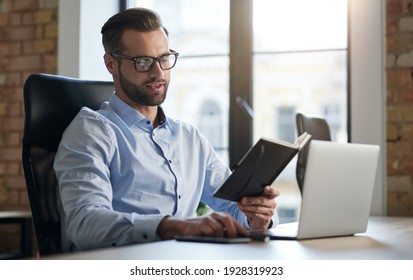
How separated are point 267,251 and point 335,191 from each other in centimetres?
27

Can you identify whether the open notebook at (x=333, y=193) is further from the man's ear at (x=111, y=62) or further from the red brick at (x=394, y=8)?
the red brick at (x=394, y=8)

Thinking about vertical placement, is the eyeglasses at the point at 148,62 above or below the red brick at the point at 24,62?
below

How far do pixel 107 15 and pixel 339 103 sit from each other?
51.1 inches

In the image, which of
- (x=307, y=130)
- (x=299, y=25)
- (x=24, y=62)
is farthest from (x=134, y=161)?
(x=24, y=62)

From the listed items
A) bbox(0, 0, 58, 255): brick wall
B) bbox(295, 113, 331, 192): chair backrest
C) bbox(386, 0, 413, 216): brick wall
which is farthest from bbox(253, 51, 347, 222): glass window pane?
bbox(0, 0, 58, 255): brick wall

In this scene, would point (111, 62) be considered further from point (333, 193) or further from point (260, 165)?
point (333, 193)

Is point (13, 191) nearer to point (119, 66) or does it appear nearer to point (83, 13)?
point (83, 13)

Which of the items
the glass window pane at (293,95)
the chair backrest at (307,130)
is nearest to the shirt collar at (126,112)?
the chair backrest at (307,130)

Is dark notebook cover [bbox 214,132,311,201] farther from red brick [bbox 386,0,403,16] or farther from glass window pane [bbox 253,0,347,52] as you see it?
glass window pane [bbox 253,0,347,52]

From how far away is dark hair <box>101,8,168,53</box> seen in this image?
185 centimetres

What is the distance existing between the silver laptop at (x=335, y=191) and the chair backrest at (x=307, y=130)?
1295mm

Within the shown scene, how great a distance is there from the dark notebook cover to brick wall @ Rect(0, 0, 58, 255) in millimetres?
2321

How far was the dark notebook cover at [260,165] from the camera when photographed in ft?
4.26

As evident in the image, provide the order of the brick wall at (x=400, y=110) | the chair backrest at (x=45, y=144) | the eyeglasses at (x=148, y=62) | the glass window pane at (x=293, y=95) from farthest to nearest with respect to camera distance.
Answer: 1. the glass window pane at (x=293, y=95)
2. the brick wall at (x=400, y=110)
3. the eyeglasses at (x=148, y=62)
4. the chair backrest at (x=45, y=144)
